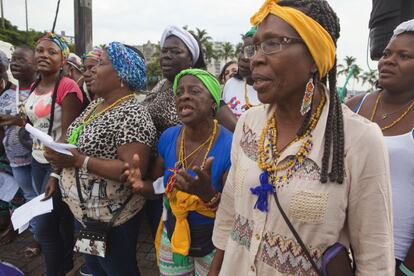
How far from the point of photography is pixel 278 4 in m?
1.26

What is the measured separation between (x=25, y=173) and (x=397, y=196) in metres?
4.02

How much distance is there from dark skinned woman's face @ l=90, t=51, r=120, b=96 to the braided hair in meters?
1.46

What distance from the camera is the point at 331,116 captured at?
4.11 ft

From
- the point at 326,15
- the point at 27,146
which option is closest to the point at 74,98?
the point at 27,146

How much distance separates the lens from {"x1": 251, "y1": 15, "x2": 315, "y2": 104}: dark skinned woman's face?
121 centimetres

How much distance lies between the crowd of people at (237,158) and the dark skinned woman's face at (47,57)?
11mm

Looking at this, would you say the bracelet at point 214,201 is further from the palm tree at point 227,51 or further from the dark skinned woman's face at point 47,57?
the palm tree at point 227,51

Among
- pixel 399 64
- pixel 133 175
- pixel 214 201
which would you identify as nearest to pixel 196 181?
pixel 214 201

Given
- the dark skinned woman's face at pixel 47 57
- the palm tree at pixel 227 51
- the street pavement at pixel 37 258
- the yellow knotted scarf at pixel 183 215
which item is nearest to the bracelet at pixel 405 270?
the yellow knotted scarf at pixel 183 215

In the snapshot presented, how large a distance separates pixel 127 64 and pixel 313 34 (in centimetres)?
155

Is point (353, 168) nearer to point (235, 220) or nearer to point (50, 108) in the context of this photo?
point (235, 220)

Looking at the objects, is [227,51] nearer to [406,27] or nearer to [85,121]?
[85,121]

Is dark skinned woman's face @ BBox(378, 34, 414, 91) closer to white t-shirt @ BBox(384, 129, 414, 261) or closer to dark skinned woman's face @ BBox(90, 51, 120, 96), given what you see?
white t-shirt @ BBox(384, 129, 414, 261)

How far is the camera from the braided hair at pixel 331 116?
114 cm
